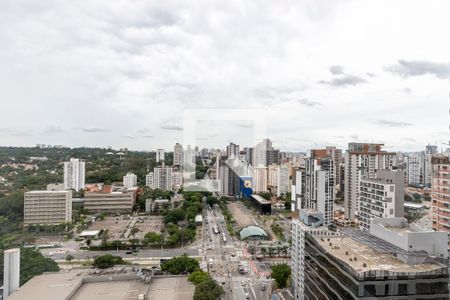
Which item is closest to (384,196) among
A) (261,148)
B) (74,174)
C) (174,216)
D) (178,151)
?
(261,148)

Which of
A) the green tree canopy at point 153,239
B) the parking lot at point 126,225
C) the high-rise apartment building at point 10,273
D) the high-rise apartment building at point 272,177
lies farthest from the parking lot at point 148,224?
the high-rise apartment building at point 272,177

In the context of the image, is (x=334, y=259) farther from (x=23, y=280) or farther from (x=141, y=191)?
(x=141, y=191)

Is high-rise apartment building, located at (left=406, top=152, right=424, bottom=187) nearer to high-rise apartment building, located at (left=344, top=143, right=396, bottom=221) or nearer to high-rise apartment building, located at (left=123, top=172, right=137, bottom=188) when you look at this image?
high-rise apartment building, located at (left=344, top=143, right=396, bottom=221)

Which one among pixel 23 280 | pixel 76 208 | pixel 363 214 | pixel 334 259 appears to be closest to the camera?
pixel 334 259

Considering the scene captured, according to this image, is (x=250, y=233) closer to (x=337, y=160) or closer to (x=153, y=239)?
(x=153, y=239)

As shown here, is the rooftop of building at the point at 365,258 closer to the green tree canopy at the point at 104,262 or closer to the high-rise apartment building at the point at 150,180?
the green tree canopy at the point at 104,262

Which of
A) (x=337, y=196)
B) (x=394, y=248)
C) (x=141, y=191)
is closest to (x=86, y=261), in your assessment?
(x=394, y=248)
